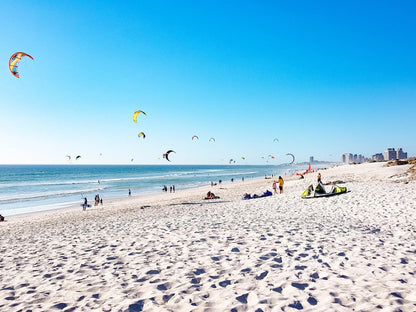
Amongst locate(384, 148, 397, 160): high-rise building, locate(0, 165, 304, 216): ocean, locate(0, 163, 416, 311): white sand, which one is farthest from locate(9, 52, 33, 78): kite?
locate(384, 148, 397, 160): high-rise building

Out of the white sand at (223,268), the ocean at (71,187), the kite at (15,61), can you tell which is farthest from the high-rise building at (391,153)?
the kite at (15,61)

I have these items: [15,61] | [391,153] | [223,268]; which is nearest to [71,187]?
[15,61]

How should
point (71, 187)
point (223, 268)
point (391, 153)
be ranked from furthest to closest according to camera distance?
point (391, 153) → point (71, 187) → point (223, 268)

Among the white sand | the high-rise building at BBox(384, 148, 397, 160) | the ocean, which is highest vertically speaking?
the high-rise building at BBox(384, 148, 397, 160)

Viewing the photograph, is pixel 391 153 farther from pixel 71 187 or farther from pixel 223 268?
pixel 223 268

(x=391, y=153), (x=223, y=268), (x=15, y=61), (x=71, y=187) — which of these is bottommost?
(x=71, y=187)

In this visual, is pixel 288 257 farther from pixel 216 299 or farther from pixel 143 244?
pixel 143 244

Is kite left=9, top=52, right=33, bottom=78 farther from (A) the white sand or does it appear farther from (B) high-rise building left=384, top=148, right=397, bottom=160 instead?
(B) high-rise building left=384, top=148, right=397, bottom=160

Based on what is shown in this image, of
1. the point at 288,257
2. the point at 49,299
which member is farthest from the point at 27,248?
the point at 288,257

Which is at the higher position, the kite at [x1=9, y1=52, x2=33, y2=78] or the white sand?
the kite at [x1=9, y1=52, x2=33, y2=78]

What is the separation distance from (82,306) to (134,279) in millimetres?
945

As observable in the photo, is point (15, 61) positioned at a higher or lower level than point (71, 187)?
higher

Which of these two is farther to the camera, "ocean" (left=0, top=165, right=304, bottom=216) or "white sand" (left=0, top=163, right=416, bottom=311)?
"ocean" (left=0, top=165, right=304, bottom=216)

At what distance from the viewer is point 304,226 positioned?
24.9ft
